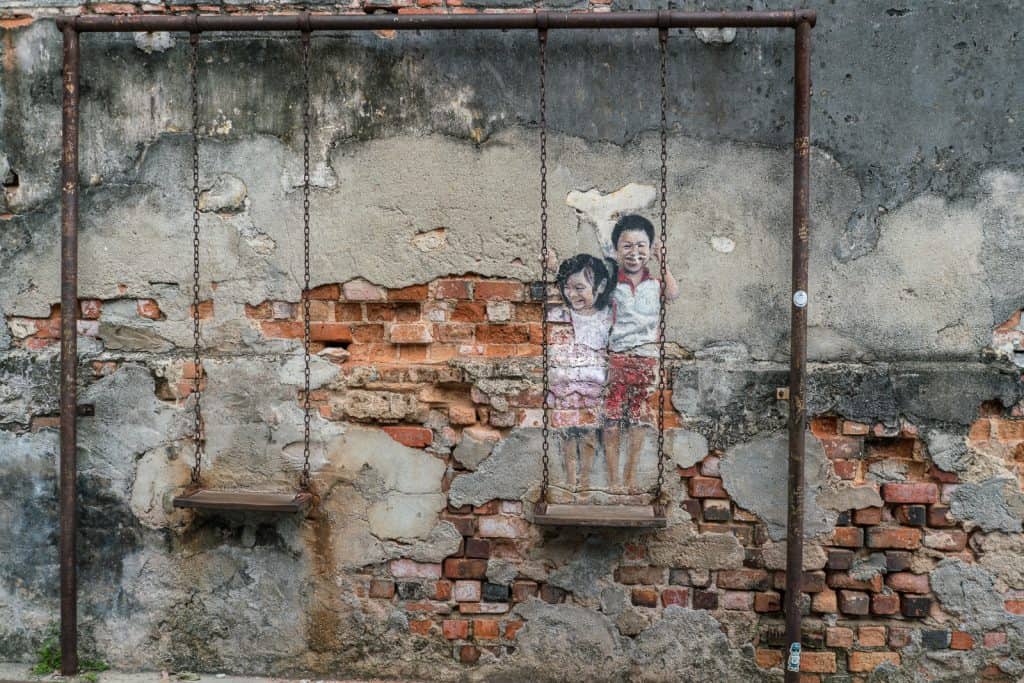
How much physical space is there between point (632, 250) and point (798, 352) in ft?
2.32

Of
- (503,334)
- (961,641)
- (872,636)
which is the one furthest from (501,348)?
(961,641)

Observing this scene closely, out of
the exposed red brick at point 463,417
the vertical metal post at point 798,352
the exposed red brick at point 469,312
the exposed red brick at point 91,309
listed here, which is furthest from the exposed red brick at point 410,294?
the vertical metal post at point 798,352

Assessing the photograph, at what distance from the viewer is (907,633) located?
3049mm

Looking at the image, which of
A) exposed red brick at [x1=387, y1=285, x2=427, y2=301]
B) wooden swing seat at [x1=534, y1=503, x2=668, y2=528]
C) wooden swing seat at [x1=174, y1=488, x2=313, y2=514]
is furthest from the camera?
exposed red brick at [x1=387, y1=285, x2=427, y2=301]

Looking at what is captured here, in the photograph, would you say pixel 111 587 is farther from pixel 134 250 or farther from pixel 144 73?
pixel 144 73

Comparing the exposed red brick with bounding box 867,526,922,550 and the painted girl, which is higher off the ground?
the painted girl

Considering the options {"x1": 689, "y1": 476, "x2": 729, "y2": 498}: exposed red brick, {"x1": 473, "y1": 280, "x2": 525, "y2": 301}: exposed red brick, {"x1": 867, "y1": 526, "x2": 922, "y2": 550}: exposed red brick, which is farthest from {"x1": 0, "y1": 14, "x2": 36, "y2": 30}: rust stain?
{"x1": 867, "y1": 526, "x2": 922, "y2": 550}: exposed red brick

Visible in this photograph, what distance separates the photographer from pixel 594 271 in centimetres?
310

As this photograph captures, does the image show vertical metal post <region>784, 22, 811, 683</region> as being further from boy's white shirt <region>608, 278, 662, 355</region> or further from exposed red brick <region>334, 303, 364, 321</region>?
exposed red brick <region>334, 303, 364, 321</region>

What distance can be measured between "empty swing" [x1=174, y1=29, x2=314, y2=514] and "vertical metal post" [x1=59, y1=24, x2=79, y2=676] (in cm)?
44

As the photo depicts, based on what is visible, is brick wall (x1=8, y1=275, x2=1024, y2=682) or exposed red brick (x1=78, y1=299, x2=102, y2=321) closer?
brick wall (x1=8, y1=275, x2=1024, y2=682)

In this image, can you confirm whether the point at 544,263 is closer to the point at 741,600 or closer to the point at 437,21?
the point at 437,21

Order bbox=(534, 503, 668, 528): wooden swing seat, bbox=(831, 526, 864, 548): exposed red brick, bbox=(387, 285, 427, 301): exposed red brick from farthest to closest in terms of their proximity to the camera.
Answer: bbox=(387, 285, 427, 301): exposed red brick < bbox=(831, 526, 864, 548): exposed red brick < bbox=(534, 503, 668, 528): wooden swing seat

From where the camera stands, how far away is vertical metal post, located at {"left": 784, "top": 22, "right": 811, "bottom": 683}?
2924 mm
